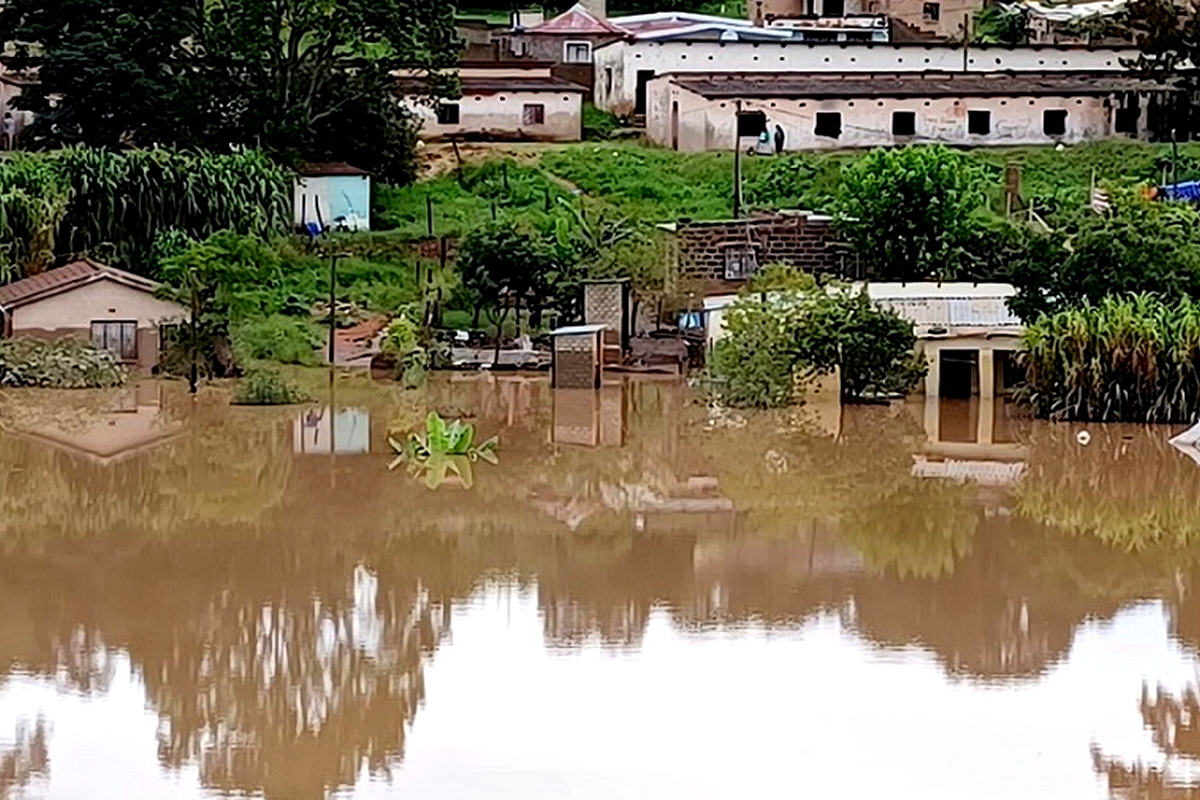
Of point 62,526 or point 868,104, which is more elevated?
point 868,104

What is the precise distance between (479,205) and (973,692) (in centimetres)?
2228

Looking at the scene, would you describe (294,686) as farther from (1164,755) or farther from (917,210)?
(917,210)

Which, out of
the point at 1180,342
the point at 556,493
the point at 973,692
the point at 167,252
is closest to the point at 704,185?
the point at 167,252

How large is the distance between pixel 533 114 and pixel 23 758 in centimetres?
2838

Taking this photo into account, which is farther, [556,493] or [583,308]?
[583,308]

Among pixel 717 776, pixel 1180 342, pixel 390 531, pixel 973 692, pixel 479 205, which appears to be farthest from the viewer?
pixel 479 205

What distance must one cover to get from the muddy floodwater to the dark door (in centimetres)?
1694

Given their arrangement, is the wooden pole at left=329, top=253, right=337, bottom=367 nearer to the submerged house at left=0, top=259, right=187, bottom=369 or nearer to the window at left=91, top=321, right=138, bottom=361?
the submerged house at left=0, top=259, right=187, bottom=369

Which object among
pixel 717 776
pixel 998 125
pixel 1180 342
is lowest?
pixel 717 776

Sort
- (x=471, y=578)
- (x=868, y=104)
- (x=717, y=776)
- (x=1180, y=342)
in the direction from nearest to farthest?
(x=717, y=776) → (x=471, y=578) → (x=1180, y=342) → (x=868, y=104)

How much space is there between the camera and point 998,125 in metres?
38.3

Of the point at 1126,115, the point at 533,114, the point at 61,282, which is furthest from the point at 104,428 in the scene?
the point at 1126,115

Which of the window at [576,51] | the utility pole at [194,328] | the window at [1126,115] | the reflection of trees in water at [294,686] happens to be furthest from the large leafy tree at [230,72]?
the reflection of trees in water at [294,686]

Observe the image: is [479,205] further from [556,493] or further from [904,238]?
[556,493]
